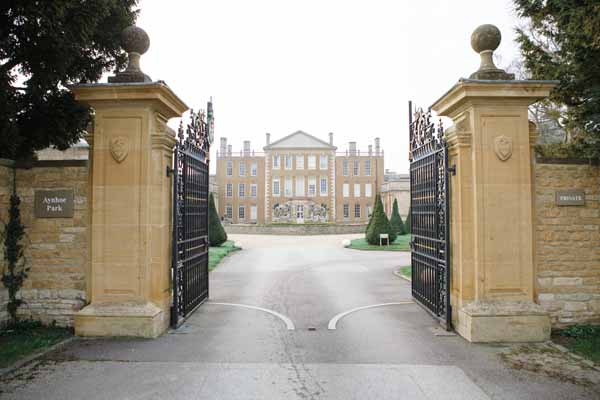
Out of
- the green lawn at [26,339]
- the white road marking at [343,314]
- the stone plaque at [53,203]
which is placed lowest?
the white road marking at [343,314]

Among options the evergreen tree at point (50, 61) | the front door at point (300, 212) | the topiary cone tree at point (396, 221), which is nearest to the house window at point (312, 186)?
the front door at point (300, 212)

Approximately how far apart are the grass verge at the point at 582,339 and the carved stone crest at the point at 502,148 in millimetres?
2427

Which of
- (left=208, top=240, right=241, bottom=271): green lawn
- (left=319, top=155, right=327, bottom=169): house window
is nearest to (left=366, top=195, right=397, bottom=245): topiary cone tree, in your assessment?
(left=208, top=240, right=241, bottom=271): green lawn

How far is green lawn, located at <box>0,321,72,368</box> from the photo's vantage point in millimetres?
4645

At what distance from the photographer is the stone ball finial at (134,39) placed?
5570 mm

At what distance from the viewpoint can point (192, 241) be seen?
6.58m

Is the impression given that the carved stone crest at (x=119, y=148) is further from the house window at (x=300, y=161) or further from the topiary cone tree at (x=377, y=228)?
the house window at (x=300, y=161)

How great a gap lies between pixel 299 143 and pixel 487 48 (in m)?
52.4

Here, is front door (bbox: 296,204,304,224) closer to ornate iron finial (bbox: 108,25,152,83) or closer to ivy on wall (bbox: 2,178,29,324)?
ivy on wall (bbox: 2,178,29,324)

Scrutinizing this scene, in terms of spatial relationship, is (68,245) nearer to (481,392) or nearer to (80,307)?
(80,307)

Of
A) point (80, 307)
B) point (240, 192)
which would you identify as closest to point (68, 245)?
point (80, 307)

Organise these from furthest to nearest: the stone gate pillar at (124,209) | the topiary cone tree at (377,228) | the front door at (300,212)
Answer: the front door at (300,212)
the topiary cone tree at (377,228)
the stone gate pillar at (124,209)

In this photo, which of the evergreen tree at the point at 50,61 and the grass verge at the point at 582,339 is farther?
the evergreen tree at the point at 50,61

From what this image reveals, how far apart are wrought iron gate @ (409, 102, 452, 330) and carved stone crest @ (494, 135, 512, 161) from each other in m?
0.64
